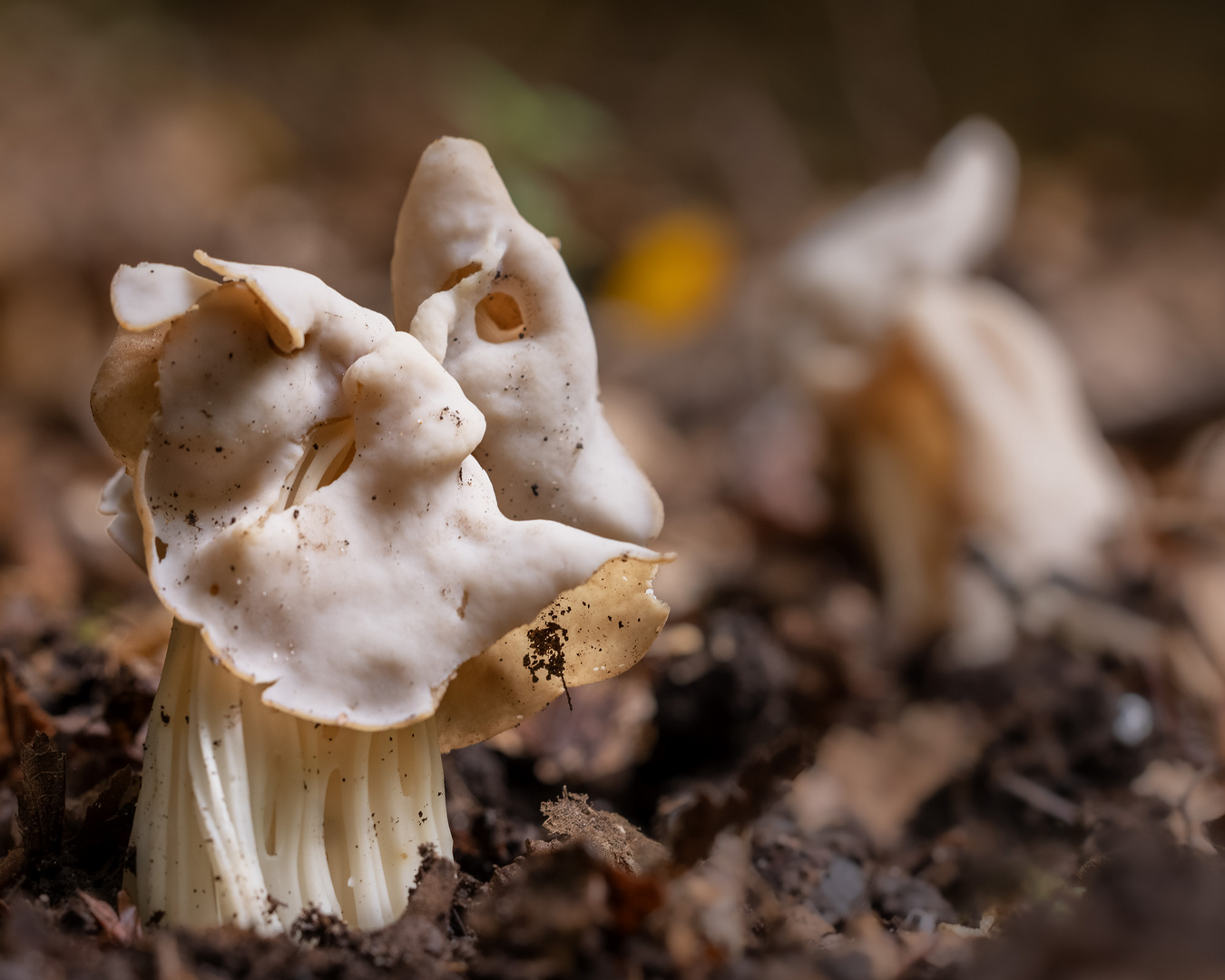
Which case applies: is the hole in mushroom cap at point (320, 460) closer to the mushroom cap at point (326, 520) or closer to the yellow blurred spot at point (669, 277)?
the mushroom cap at point (326, 520)

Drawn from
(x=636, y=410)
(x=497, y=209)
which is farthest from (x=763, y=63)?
(x=497, y=209)

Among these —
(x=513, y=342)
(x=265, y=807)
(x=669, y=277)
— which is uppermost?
(x=513, y=342)

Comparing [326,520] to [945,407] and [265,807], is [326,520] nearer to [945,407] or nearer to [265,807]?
[265,807]

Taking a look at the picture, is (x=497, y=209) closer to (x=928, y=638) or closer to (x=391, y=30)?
(x=928, y=638)

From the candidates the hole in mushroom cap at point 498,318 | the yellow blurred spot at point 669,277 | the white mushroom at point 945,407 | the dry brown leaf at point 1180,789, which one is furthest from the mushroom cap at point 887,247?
the yellow blurred spot at point 669,277

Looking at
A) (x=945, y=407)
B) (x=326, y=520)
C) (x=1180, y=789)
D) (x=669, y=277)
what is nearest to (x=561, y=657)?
(x=326, y=520)

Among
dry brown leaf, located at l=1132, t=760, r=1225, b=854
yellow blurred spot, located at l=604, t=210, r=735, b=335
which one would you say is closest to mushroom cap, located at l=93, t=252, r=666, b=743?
dry brown leaf, located at l=1132, t=760, r=1225, b=854
